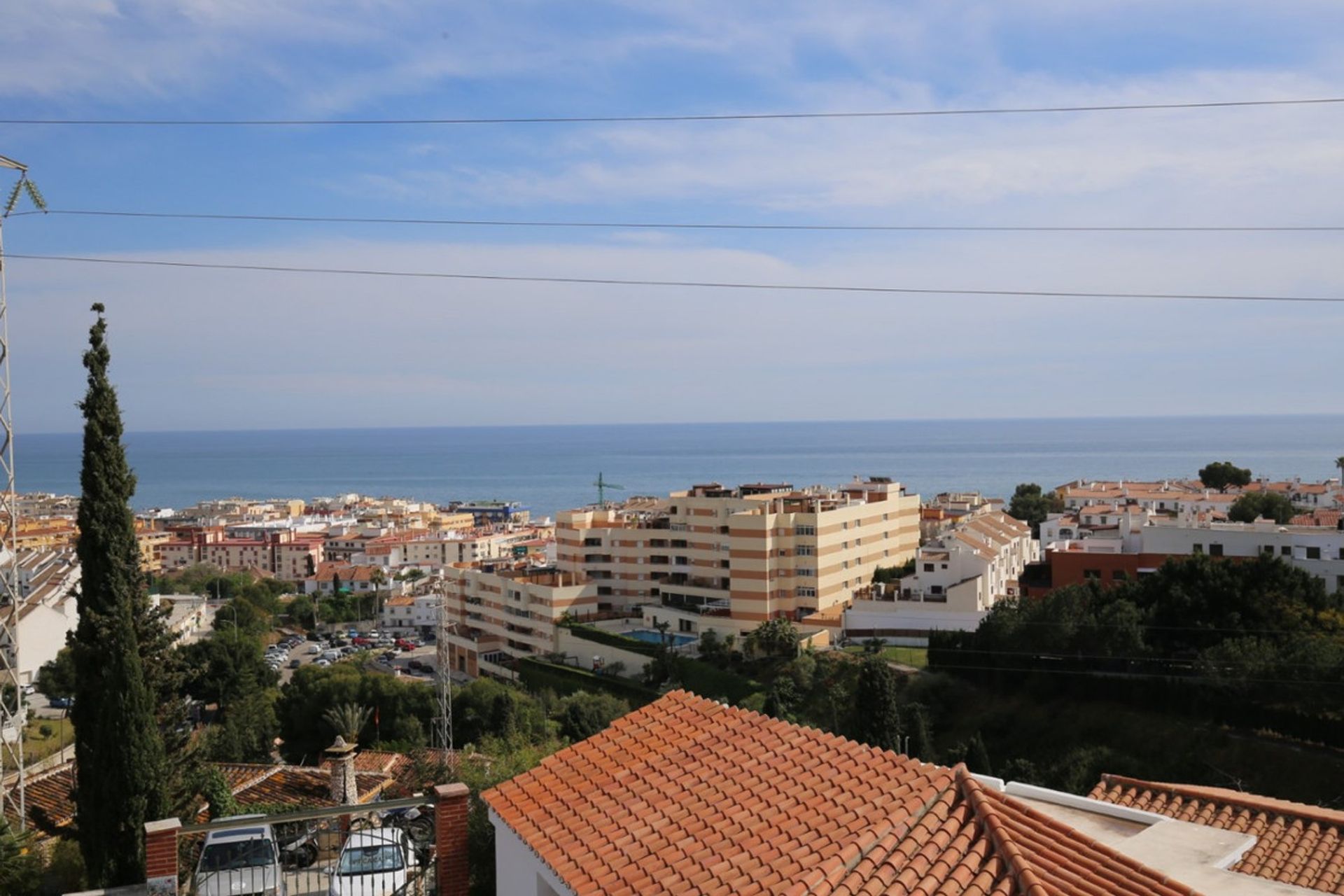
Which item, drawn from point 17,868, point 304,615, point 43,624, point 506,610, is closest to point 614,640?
point 506,610

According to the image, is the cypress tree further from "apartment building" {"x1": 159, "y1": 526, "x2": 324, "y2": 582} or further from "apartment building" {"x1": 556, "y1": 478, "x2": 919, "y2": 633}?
"apartment building" {"x1": 159, "y1": 526, "x2": 324, "y2": 582}

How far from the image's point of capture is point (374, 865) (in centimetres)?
689

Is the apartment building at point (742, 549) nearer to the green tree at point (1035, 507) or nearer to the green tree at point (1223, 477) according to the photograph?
the green tree at point (1035, 507)

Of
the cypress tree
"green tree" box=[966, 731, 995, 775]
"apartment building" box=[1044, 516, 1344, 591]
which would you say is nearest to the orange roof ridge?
the cypress tree

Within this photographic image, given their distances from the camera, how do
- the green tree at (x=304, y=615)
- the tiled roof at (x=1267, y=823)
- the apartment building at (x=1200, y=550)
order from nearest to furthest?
the tiled roof at (x=1267, y=823) → the apartment building at (x=1200, y=550) → the green tree at (x=304, y=615)

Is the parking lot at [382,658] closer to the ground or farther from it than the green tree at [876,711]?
closer to the ground

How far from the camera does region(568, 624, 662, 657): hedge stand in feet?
117

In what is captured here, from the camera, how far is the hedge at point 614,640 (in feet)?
117

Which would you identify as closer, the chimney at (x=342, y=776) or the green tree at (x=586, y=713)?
the chimney at (x=342, y=776)

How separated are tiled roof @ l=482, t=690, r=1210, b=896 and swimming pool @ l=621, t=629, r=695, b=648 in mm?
29891

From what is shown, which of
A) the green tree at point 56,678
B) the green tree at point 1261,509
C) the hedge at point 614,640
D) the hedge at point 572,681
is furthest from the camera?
the green tree at point 1261,509

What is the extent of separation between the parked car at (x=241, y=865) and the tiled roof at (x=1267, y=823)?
535 cm

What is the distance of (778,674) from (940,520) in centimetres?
2087

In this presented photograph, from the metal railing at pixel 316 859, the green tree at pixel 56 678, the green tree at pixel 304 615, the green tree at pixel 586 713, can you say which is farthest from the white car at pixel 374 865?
the green tree at pixel 304 615
